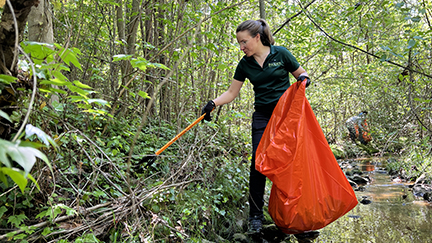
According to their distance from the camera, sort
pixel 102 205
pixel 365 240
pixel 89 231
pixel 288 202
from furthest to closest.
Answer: pixel 365 240, pixel 288 202, pixel 102 205, pixel 89 231

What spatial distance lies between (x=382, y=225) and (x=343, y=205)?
81cm

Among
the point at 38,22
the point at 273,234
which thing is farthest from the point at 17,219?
the point at 273,234

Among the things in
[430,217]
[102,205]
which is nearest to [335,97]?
[430,217]

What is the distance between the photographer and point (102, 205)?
171 cm

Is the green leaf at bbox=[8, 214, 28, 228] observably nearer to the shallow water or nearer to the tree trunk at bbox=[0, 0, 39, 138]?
the tree trunk at bbox=[0, 0, 39, 138]

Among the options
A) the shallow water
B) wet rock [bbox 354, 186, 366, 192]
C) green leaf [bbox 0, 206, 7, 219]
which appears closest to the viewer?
green leaf [bbox 0, 206, 7, 219]

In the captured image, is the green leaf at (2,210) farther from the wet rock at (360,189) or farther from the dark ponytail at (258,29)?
the wet rock at (360,189)

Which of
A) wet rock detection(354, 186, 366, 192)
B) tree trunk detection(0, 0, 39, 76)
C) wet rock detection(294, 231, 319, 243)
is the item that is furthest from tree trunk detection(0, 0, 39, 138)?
wet rock detection(354, 186, 366, 192)

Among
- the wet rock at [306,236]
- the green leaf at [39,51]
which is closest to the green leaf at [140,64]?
the green leaf at [39,51]

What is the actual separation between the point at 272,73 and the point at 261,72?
0.30ft

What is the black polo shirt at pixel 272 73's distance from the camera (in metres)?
2.25

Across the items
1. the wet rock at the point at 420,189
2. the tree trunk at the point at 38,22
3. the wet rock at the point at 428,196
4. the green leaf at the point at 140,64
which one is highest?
the tree trunk at the point at 38,22

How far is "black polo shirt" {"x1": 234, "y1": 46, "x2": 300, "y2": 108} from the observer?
7.38 ft

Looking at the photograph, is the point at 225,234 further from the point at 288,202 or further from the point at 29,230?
the point at 29,230
